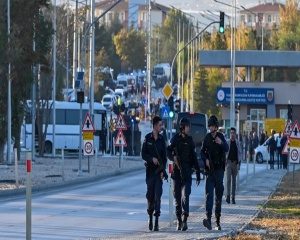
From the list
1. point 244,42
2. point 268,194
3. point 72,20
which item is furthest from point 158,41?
point 268,194

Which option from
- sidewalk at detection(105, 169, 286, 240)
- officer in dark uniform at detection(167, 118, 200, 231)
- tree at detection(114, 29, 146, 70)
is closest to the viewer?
sidewalk at detection(105, 169, 286, 240)

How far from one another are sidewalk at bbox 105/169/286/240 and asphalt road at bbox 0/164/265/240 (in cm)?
69

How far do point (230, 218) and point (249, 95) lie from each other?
162 feet

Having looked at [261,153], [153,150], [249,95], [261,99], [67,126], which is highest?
[249,95]

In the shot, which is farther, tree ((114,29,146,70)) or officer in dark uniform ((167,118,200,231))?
tree ((114,29,146,70))

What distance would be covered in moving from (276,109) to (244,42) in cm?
2853

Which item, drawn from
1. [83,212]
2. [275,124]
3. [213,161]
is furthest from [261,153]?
[213,161]

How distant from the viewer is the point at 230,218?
675 inches

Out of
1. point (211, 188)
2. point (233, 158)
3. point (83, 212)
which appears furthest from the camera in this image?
point (233, 158)

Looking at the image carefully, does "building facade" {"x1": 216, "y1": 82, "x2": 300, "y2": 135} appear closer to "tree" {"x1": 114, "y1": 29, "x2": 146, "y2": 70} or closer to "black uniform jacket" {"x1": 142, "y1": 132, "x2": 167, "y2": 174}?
"black uniform jacket" {"x1": 142, "y1": 132, "x2": 167, "y2": 174}

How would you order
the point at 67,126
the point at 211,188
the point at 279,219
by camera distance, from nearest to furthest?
the point at 211,188 → the point at 279,219 → the point at 67,126

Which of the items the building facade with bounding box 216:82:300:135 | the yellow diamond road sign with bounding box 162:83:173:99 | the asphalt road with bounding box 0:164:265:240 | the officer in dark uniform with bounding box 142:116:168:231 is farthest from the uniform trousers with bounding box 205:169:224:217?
the building facade with bounding box 216:82:300:135

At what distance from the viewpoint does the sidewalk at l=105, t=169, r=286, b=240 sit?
14.1 metres

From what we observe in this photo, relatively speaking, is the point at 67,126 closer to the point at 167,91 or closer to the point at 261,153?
the point at 261,153
